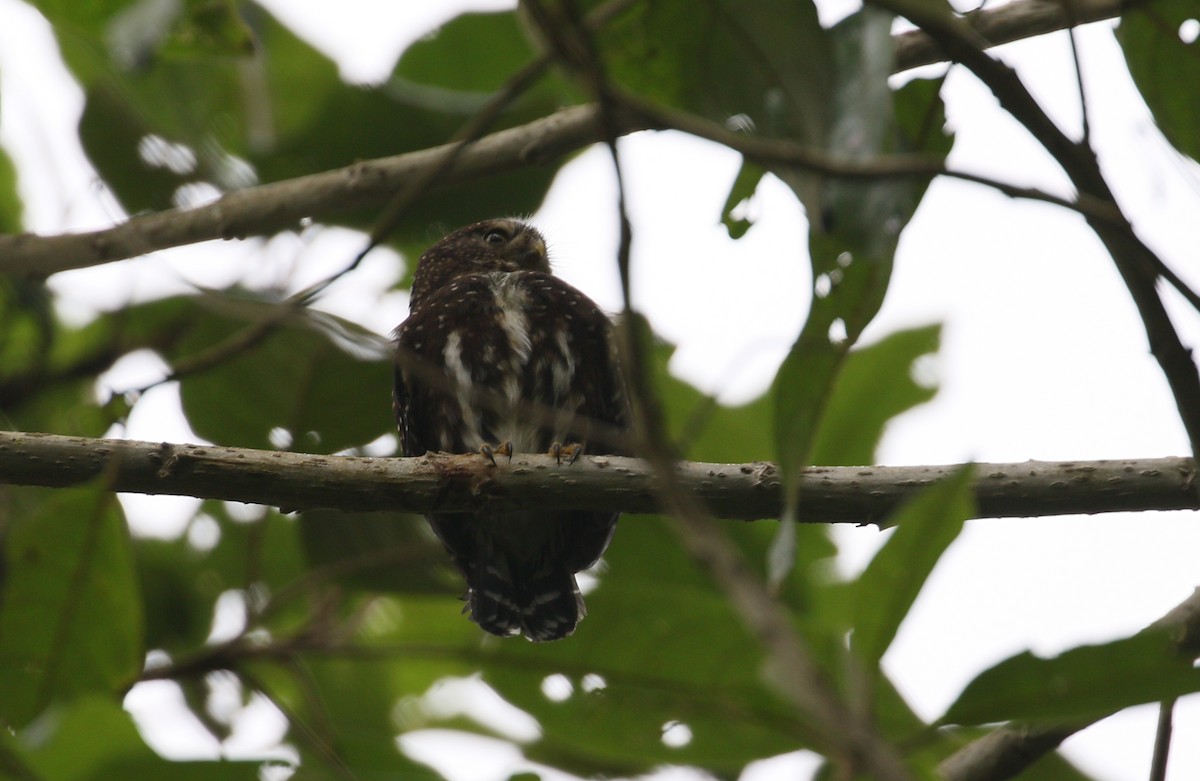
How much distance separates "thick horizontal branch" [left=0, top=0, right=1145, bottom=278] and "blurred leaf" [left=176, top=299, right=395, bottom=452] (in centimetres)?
31

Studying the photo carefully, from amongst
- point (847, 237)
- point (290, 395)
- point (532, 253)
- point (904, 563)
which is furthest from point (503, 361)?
point (904, 563)

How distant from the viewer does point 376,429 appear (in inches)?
168

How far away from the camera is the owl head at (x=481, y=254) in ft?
17.4

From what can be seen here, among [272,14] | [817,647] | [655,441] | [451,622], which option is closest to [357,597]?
[451,622]

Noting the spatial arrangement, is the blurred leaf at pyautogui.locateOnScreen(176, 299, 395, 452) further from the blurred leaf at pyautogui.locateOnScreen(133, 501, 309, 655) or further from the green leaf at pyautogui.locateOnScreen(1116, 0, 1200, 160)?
the green leaf at pyautogui.locateOnScreen(1116, 0, 1200, 160)

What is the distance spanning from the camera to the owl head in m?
5.31

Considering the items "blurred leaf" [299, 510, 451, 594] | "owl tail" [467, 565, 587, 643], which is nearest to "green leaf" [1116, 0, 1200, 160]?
"owl tail" [467, 565, 587, 643]

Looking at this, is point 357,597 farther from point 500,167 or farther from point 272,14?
point 272,14

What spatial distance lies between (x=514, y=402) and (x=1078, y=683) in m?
2.74

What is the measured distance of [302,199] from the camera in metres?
4.07

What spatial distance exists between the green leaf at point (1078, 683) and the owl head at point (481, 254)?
371 cm

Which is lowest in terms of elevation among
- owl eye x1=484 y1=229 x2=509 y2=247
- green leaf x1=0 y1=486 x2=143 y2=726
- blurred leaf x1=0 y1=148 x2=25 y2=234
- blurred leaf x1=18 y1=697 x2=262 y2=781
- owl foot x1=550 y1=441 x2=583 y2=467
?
blurred leaf x1=18 y1=697 x2=262 y2=781

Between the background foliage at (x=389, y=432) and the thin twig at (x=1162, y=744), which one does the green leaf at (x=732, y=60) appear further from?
the thin twig at (x=1162, y=744)

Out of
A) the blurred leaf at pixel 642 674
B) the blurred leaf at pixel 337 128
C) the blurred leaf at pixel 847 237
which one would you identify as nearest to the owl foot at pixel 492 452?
the blurred leaf at pixel 642 674
